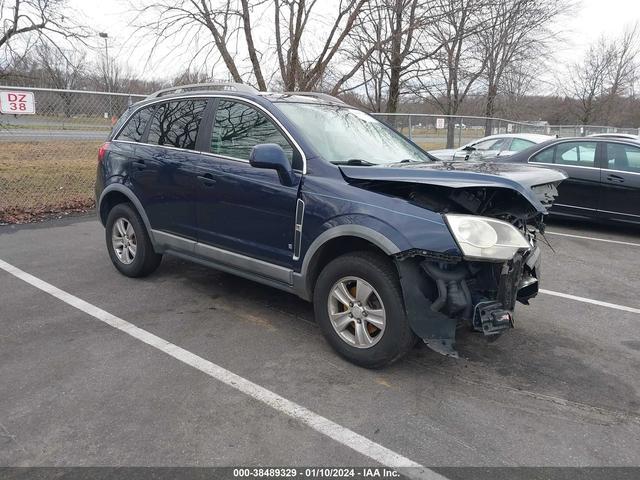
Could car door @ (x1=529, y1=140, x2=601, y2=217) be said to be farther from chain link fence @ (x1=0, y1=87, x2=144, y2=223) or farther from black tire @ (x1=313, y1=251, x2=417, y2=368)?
chain link fence @ (x1=0, y1=87, x2=144, y2=223)

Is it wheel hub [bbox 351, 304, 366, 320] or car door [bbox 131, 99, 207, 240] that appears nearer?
wheel hub [bbox 351, 304, 366, 320]

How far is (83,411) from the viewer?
2.87 m

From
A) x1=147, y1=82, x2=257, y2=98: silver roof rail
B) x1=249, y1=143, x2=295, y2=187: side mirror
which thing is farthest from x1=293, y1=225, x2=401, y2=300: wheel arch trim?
x1=147, y1=82, x2=257, y2=98: silver roof rail

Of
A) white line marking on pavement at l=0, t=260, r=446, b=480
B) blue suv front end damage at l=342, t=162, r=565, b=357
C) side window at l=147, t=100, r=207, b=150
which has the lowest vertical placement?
white line marking on pavement at l=0, t=260, r=446, b=480

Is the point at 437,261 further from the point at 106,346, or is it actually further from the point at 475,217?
the point at 106,346

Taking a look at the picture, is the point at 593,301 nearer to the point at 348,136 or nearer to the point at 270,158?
the point at 348,136

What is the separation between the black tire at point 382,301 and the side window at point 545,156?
6280 mm

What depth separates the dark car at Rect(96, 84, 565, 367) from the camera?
3.08 metres

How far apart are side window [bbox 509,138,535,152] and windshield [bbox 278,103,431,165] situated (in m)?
7.18

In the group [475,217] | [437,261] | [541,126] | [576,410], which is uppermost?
[541,126]

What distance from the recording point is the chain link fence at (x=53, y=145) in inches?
319

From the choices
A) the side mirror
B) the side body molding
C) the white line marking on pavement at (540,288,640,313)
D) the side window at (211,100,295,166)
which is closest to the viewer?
the side mirror

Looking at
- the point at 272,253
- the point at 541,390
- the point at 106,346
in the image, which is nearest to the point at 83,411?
the point at 106,346

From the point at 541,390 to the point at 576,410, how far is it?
0.25 meters
